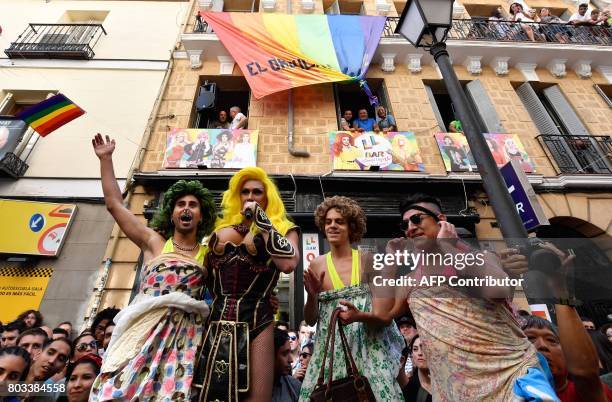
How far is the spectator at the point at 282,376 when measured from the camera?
226 centimetres

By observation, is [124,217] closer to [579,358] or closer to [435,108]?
[579,358]

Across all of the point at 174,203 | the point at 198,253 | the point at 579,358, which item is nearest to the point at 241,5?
the point at 174,203

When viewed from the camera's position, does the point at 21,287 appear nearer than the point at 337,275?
No

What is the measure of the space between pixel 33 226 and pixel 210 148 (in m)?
3.59

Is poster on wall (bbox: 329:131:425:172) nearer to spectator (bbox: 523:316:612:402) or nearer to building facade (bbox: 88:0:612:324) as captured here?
building facade (bbox: 88:0:612:324)

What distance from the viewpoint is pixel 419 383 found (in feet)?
8.54

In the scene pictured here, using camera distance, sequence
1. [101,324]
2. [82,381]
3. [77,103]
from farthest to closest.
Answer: [77,103] < [101,324] < [82,381]

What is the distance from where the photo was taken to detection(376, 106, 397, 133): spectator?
711 centimetres

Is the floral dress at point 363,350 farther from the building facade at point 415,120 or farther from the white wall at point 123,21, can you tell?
the white wall at point 123,21

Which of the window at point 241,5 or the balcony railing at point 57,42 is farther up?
the window at point 241,5

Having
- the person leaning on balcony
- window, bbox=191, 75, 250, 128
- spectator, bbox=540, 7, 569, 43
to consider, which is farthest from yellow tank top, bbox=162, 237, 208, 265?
spectator, bbox=540, 7, 569, 43

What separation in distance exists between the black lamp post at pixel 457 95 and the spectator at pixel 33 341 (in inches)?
181

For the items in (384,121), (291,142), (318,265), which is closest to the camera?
(318,265)

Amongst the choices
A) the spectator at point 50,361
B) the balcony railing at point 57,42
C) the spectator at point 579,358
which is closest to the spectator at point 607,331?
the spectator at point 579,358
